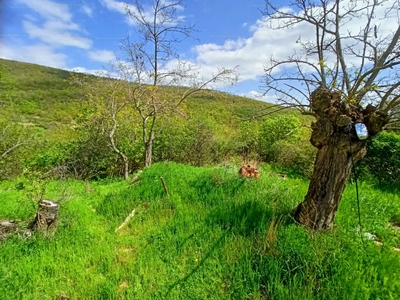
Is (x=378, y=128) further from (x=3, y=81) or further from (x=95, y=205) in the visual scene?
(x=3, y=81)

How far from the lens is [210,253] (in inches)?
140

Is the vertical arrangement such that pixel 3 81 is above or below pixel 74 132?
above

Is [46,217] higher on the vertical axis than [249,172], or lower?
lower

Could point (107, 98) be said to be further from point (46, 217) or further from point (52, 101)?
point (52, 101)

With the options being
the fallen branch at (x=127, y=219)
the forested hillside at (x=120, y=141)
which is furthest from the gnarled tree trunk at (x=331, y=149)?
the forested hillside at (x=120, y=141)

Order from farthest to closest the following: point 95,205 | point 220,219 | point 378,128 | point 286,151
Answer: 1. point 286,151
2. point 95,205
3. point 220,219
4. point 378,128

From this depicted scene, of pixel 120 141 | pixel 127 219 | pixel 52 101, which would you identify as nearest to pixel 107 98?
pixel 120 141

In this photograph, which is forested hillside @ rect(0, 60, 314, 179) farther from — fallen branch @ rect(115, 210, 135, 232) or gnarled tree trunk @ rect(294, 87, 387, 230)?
gnarled tree trunk @ rect(294, 87, 387, 230)

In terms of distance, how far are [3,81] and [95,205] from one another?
10227mm

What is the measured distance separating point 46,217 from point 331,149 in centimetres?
490

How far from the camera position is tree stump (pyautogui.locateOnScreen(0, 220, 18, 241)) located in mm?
4360

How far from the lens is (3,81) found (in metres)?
12.1

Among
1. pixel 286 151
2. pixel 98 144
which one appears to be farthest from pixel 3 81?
pixel 286 151

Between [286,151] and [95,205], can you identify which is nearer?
[95,205]
